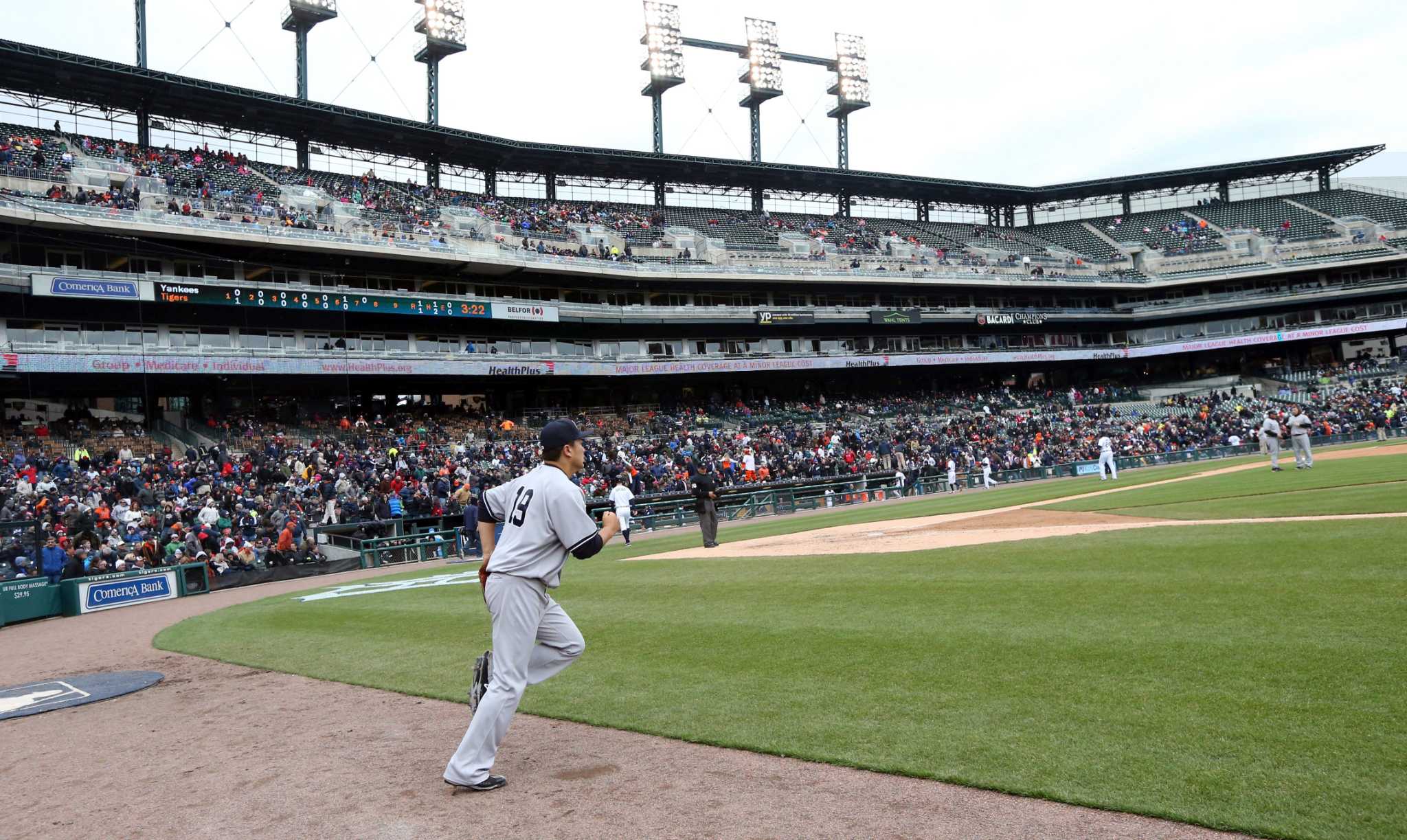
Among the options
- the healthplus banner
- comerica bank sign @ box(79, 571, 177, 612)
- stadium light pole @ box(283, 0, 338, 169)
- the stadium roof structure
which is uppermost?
stadium light pole @ box(283, 0, 338, 169)

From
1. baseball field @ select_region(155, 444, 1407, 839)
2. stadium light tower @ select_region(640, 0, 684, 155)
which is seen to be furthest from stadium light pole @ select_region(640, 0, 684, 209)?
baseball field @ select_region(155, 444, 1407, 839)

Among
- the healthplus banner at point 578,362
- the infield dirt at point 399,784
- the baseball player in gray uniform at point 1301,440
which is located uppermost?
the healthplus banner at point 578,362

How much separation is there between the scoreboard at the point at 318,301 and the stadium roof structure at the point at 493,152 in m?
10.9

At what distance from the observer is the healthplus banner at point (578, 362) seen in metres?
33.4

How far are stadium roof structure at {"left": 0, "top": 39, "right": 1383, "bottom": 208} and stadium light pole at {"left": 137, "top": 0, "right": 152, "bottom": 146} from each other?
406 millimetres

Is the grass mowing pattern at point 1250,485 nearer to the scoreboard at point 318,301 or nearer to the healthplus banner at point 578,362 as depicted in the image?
the healthplus banner at point 578,362

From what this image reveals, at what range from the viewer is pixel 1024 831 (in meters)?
3.69

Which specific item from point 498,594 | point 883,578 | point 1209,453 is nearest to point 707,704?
point 498,594

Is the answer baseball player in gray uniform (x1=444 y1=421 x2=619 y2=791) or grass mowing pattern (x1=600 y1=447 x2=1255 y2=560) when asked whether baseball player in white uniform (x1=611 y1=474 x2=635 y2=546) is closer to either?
grass mowing pattern (x1=600 y1=447 x2=1255 y2=560)

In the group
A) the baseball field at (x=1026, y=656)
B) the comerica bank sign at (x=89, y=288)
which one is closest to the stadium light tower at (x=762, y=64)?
the comerica bank sign at (x=89, y=288)

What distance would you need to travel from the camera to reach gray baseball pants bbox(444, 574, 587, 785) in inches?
189

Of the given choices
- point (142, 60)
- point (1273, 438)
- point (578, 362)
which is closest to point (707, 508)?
point (1273, 438)

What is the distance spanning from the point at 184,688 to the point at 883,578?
24.0ft

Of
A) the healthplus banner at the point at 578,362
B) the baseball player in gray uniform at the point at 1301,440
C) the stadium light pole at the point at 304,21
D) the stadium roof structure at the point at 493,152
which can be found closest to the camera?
the baseball player in gray uniform at the point at 1301,440
